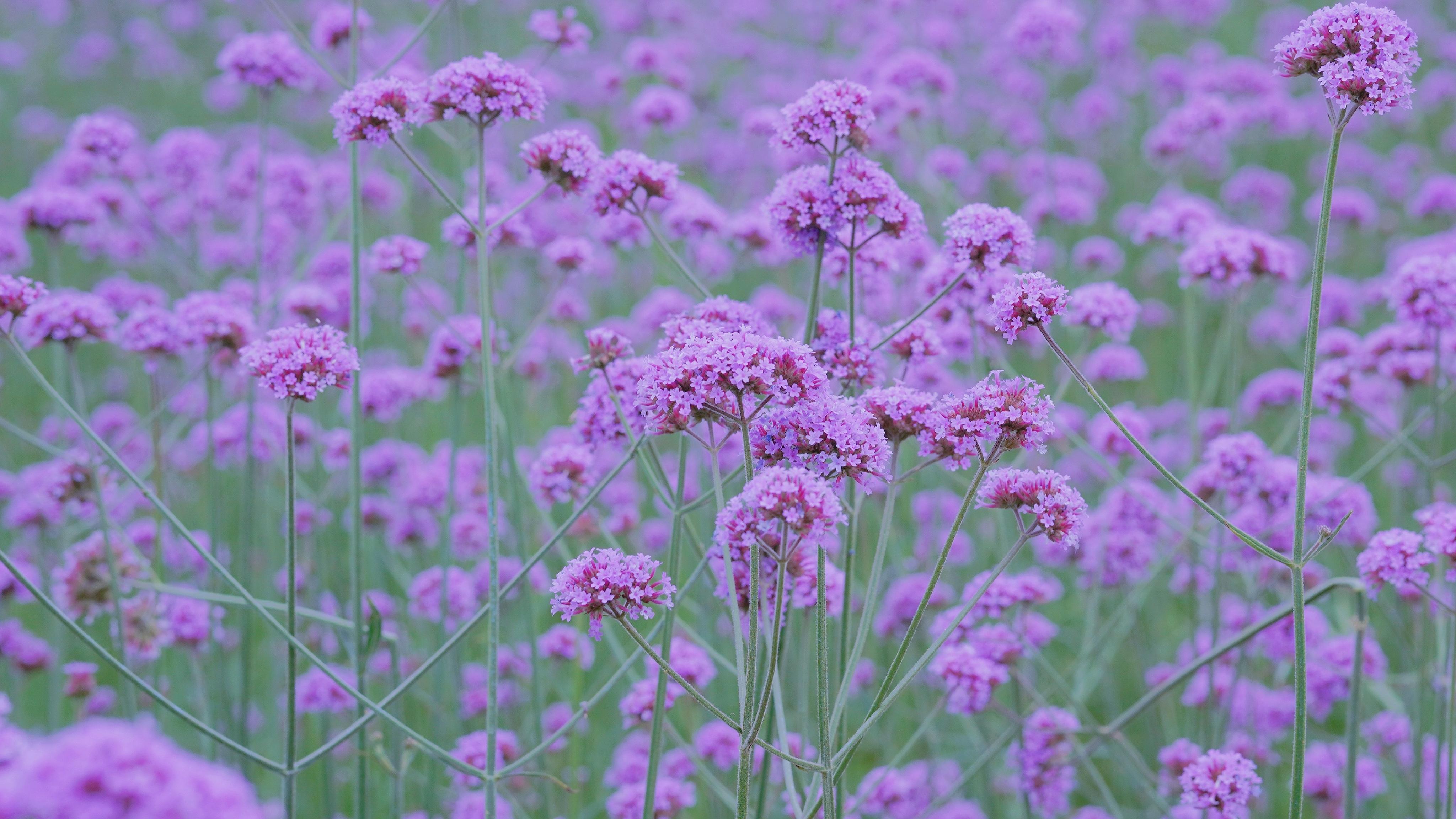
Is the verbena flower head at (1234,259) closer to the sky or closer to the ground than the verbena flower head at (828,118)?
closer to the sky

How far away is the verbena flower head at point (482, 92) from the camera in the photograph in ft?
8.57

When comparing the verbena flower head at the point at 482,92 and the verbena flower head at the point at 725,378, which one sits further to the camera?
the verbena flower head at the point at 482,92

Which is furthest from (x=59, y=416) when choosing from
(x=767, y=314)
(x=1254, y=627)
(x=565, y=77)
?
(x=565, y=77)

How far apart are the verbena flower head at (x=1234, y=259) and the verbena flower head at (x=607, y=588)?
2336 mm

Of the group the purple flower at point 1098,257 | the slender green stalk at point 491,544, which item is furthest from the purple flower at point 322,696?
the purple flower at point 1098,257

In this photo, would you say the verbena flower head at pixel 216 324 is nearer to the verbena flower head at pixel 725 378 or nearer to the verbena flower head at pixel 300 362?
the verbena flower head at pixel 300 362

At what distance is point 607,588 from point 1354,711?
1708 mm

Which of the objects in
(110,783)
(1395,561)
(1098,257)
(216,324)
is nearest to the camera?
(110,783)

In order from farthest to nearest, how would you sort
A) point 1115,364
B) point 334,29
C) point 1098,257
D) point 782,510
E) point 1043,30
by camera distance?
point 1043,30 < point 1098,257 < point 1115,364 < point 334,29 < point 782,510

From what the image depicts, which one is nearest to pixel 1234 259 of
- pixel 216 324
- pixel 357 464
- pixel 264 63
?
pixel 357 464

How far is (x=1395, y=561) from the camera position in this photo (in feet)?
8.92

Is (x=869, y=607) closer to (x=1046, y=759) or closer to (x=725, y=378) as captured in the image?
(x=725, y=378)

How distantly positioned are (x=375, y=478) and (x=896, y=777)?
238 centimetres

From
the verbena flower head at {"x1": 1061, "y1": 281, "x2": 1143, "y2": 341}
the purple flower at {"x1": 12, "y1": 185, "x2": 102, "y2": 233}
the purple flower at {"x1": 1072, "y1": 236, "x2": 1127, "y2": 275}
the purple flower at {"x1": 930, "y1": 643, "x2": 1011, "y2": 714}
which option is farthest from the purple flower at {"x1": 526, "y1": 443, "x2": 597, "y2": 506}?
the purple flower at {"x1": 1072, "y1": 236, "x2": 1127, "y2": 275}
